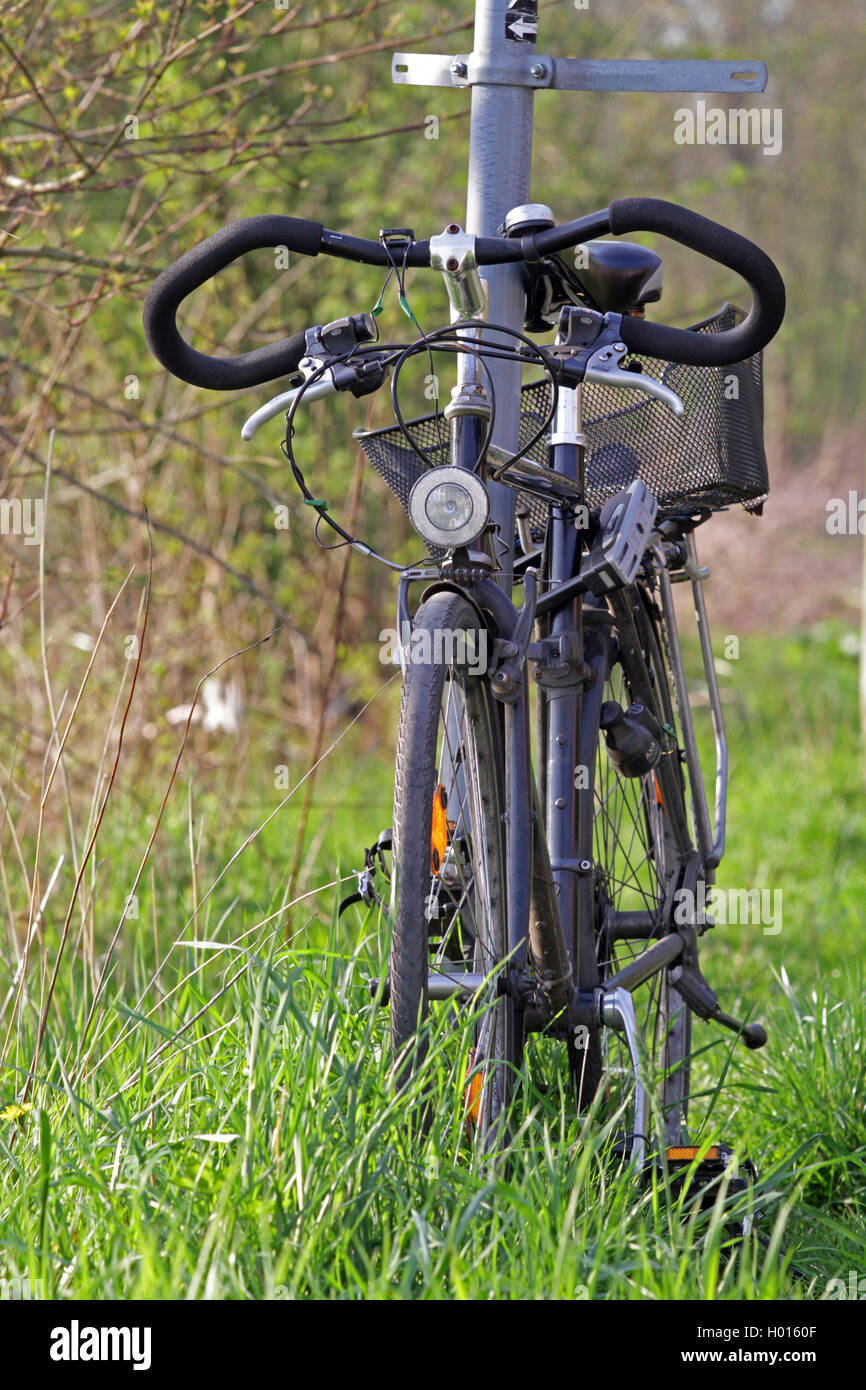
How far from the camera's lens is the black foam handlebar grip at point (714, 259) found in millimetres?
1899

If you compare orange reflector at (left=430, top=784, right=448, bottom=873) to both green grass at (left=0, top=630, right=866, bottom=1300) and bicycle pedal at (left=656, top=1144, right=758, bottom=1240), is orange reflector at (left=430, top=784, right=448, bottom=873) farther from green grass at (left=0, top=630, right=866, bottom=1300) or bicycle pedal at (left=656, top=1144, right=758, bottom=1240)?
bicycle pedal at (left=656, top=1144, right=758, bottom=1240)

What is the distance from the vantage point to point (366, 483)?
7352 mm

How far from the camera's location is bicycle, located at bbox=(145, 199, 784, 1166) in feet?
6.23

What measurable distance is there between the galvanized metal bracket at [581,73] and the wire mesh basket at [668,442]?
1.59ft

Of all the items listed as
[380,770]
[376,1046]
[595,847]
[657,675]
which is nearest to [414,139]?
[380,770]

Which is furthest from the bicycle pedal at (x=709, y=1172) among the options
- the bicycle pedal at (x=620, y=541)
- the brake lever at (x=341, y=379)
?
the brake lever at (x=341, y=379)

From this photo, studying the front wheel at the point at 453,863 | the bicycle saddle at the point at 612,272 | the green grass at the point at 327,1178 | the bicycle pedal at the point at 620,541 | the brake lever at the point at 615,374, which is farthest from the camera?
the bicycle saddle at the point at 612,272

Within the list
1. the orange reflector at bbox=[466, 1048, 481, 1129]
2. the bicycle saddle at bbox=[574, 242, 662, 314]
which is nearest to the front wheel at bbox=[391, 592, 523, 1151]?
the orange reflector at bbox=[466, 1048, 481, 1129]

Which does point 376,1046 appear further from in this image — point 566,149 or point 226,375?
point 566,149

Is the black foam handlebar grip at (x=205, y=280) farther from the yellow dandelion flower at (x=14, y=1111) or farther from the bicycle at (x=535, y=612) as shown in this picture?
the yellow dandelion flower at (x=14, y=1111)

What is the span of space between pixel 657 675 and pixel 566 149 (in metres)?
6.12

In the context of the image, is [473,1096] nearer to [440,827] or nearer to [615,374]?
[440,827]

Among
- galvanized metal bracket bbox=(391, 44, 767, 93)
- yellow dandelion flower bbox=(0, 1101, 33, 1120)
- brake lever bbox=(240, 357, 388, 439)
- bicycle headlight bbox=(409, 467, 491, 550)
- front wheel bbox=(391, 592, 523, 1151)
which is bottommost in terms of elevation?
yellow dandelion flower bbox=(0, 1101, 33, 1120)

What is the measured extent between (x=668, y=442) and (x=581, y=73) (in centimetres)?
71
